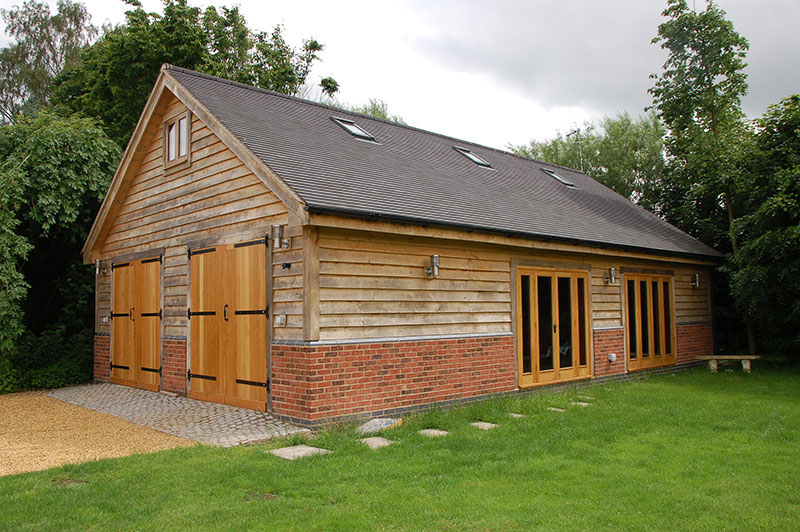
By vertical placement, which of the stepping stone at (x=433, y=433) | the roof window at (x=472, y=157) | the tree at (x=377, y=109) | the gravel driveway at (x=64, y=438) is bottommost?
the gravel driveway at (x=64, y=438)

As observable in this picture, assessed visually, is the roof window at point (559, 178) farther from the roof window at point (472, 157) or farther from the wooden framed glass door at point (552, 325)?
the wooden framed glass door at point (552, 325)

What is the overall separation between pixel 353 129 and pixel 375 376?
5.92 metres

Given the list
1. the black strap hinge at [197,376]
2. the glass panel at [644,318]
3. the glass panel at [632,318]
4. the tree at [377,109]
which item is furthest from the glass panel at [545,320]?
the tree at [377,109]

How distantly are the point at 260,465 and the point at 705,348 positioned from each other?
43.2ft

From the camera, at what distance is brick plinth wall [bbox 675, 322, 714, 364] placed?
14.7 m

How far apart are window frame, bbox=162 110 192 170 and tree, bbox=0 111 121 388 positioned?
10.2ft

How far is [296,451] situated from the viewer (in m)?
6.36

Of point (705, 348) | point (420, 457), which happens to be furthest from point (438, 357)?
point (705, 348)

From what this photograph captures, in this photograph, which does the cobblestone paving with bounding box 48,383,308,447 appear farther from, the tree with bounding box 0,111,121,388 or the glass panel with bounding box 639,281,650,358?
the glass panel with bounding box 639,281,650,358

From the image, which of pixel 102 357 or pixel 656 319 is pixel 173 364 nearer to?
pixel 102 357

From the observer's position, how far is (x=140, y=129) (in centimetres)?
1138

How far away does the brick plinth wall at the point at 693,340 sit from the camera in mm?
14727

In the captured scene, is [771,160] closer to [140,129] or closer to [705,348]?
[705,348]

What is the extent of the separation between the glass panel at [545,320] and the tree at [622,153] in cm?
1903
